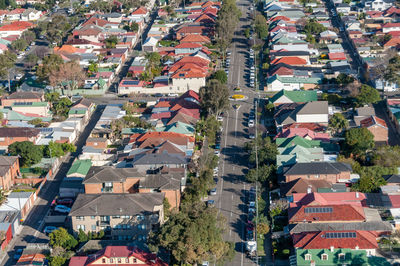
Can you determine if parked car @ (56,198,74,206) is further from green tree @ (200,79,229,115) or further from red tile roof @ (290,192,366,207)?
green tree @ (200,79,229,115)

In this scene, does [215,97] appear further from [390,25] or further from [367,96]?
[390,25]

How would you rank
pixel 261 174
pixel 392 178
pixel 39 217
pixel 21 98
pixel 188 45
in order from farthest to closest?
pixel 188 45, pixel 21 98, pixel 261 174, pixel 392 178, pixel 39 217

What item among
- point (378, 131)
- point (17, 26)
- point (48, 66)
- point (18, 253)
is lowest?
point (18, 253)

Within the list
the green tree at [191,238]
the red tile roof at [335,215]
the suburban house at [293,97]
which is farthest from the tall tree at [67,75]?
the red tile roof at [335,215]

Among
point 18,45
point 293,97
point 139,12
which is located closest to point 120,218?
point 293,97

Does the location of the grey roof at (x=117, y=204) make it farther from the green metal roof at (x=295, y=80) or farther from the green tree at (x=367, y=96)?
the green metal roof at (x=295, y=80)

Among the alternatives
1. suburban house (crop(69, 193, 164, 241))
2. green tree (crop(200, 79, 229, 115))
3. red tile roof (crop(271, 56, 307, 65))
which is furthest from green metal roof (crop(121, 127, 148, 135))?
red tile roof (crop(271, 56, 307, 65))

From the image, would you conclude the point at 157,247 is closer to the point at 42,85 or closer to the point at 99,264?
the point at 99,264
